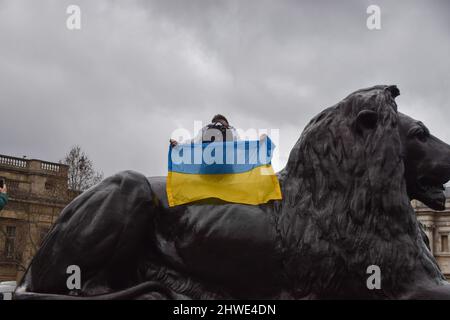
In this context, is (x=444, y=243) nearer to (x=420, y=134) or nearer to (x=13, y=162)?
Answer: (x=13, y=162)

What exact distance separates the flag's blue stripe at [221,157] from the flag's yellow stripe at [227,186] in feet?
0.14

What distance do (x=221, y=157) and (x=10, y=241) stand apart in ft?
113

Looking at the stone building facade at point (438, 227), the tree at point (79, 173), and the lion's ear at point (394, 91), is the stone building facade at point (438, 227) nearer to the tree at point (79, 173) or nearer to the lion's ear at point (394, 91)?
the tree at point (79, 173)

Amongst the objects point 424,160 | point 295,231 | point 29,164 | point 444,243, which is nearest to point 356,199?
point 295,231

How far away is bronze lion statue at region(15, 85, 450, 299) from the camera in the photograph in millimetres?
3578

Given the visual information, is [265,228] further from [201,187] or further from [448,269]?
[448,269]

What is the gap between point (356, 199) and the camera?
3658mm

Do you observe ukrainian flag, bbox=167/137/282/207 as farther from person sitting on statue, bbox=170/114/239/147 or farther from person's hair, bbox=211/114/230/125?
person's hair, bbox=211/114/230/125

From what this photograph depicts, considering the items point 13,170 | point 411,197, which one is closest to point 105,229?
point 411,197

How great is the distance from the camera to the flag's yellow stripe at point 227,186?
3889 mm

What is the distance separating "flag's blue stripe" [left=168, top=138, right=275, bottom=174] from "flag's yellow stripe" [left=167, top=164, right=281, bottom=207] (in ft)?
0.14

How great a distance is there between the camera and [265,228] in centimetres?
377

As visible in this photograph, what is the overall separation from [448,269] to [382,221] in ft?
162
